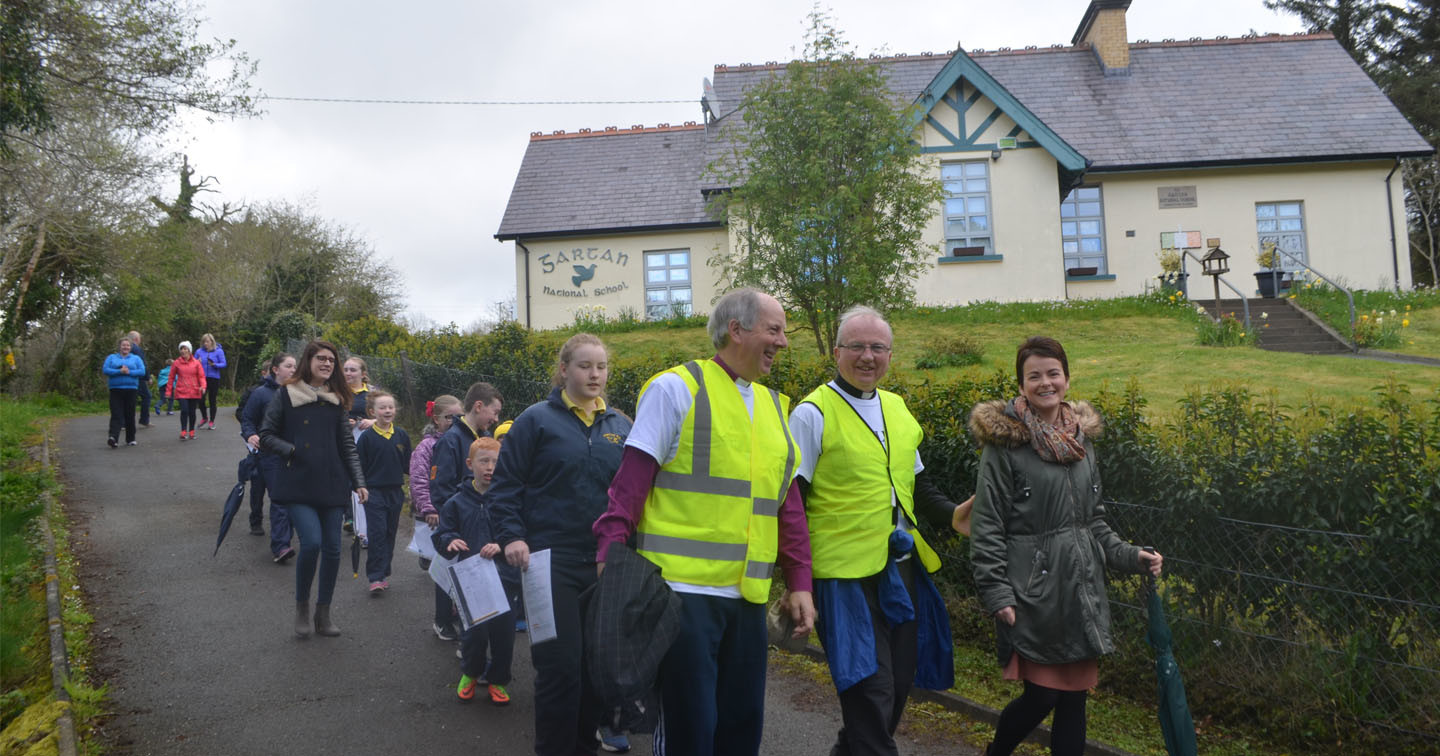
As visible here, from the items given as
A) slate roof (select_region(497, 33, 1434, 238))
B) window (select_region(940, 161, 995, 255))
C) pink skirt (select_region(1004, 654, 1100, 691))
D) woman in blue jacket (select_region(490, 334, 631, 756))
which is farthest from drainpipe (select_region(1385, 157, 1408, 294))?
woman in blue jacket (select_region(490, 334, 631, 756))

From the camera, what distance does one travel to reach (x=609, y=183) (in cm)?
2780

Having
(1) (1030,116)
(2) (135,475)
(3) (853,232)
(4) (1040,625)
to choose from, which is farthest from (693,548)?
(1) (1030,116)

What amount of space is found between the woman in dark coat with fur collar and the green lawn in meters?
4.10

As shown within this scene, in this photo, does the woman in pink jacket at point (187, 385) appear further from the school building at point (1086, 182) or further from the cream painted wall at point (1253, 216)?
the cream painted wall at point (1253, 216)

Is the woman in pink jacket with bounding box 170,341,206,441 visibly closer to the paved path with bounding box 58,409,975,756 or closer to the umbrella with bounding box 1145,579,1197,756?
the paved path with bounding box 58,409,975,756

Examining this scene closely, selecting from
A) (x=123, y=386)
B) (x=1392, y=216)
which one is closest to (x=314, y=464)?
(x=123, y=386)

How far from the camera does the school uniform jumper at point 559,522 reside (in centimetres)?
421

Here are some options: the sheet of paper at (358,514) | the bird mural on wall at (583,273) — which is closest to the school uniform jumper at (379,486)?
the sheet of paper at (358,514)

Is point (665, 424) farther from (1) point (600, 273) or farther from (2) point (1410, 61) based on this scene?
(2) point (1410, 61)

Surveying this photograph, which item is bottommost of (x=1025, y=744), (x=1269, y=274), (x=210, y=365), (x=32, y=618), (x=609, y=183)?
(x=1025, y=744)

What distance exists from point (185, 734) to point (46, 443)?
1387 cm

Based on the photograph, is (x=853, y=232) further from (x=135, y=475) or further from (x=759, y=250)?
(x=135, y=475)

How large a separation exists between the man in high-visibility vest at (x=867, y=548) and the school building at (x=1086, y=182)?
59.3 ft

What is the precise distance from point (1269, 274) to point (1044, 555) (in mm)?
21428
